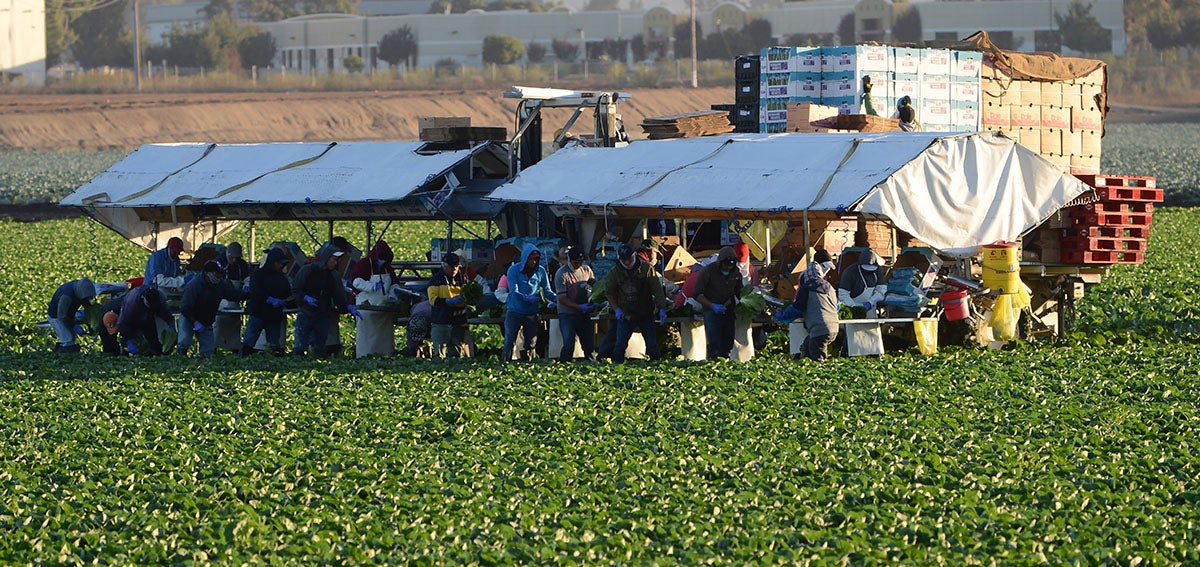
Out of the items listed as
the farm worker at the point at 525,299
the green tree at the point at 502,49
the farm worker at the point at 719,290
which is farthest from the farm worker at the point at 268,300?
the green tree at the point at 502,49

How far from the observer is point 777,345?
22.7 metres

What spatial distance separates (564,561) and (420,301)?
34.5 feet

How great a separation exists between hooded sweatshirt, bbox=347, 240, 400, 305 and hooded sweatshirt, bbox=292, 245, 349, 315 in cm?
47

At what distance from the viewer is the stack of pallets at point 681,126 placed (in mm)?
25266

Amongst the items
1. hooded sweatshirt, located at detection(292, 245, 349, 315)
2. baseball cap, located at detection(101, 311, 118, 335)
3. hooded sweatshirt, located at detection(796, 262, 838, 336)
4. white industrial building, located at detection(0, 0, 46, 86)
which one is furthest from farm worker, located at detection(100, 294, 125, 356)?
white industrial building, located at detection(0, 0, 46, 86)

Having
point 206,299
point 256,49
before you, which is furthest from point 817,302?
point 256,49

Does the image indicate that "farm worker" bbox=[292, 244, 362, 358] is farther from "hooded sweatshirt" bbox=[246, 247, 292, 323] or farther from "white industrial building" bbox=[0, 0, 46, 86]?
"white industrial building" bbox=[0, 0, 46, 86]

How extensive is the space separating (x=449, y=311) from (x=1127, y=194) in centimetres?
900

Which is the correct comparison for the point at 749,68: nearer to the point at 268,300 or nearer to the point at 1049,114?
the point at 1049,114

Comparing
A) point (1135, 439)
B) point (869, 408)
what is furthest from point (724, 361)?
point (1135, 439)

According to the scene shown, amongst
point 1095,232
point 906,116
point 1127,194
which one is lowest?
point 1095,232

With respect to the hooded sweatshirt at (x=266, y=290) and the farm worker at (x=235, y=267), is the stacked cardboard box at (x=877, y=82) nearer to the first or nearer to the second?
the farm worker at (x=235, y=267)

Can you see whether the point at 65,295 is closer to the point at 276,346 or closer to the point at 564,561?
the point at 276,346

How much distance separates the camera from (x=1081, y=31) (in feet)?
407
